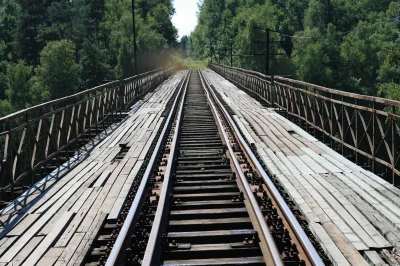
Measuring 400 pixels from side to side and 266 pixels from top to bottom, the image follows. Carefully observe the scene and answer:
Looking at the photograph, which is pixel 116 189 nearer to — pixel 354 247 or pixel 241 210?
pixel 241 210

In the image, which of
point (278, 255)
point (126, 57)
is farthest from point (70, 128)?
point (126, 57)

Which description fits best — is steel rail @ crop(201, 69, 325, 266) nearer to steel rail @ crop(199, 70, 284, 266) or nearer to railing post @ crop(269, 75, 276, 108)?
steel rail @ crop(199, 70, 284, 266)

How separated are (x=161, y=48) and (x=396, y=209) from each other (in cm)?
7854

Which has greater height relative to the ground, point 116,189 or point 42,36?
point 42,36

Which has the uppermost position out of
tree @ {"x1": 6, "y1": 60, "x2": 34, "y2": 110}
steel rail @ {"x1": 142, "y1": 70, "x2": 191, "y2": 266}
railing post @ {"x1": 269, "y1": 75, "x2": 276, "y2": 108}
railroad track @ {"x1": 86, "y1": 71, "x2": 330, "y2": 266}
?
railing post @ {"x1": 269, "y1": 75, "x2": 276, "y2": 108}

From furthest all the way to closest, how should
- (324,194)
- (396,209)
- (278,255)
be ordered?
(324,194) → (396,209) → (278,255)

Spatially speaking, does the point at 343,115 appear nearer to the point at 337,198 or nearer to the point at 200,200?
the point at 337,198

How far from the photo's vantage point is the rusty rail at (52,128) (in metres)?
7.19

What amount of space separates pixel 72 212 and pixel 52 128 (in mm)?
3392

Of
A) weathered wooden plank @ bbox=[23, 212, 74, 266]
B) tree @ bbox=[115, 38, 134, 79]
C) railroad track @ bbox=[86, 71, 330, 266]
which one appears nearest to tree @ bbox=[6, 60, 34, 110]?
tree @ bbox=[115, 38, 134, 79]

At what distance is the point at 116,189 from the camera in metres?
7.35

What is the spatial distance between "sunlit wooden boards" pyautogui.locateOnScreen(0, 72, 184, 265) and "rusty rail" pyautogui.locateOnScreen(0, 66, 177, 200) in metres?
0.51

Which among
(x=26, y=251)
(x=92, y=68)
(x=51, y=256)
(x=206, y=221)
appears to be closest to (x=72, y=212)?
(x=26, y=251)

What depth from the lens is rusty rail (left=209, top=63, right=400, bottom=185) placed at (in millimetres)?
7754
